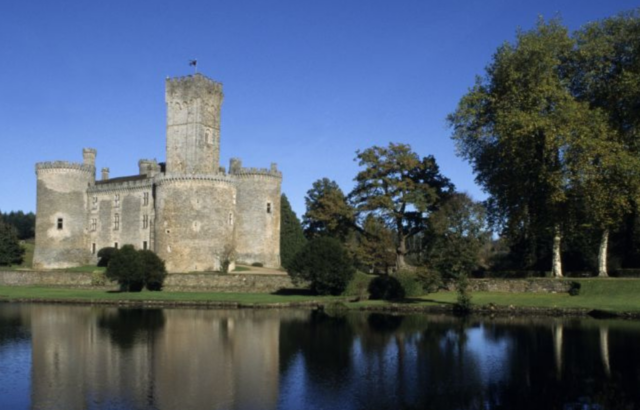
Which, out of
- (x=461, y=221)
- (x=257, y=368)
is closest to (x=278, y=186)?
(x=461, y=221)

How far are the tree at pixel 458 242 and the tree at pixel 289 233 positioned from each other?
67.2 feet

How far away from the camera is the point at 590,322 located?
90.8 feet

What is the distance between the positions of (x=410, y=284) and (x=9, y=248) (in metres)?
39.5

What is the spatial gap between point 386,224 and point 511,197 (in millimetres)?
11149

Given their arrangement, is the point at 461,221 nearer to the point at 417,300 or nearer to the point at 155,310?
the point at 417,300

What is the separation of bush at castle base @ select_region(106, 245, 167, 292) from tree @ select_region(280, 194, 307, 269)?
17377 mm

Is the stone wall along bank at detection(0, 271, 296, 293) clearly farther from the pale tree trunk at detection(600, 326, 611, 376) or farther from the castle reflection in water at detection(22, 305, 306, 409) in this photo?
the pale tree trunk at detection(600, 326, 611, 376)

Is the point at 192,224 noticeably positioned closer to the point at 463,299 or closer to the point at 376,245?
the point at 376,245

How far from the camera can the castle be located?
48438 millimetres

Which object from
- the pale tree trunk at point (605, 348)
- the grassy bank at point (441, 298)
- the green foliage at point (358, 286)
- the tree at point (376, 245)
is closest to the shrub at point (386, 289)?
the green foliage at point (358, 286)

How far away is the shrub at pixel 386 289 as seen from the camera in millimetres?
37500

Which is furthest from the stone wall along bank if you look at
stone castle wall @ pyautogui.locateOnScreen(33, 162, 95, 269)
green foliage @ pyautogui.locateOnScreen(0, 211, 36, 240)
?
green foliage @ pyautogui.locateOnScreen(0, 211, 36, 240)

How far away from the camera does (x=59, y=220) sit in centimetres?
5616

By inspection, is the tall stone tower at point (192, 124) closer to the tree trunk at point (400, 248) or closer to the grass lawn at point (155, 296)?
the grass lawn at point (155, 296)
